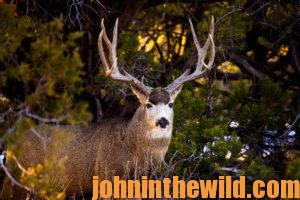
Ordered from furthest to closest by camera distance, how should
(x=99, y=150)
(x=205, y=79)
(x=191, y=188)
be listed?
(x=205, y=79)
(x=99, y=150)
(x=191, y=188)

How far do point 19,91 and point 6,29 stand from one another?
12.8 ft

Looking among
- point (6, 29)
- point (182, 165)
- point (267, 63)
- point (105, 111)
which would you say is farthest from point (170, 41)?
point (6, 29)

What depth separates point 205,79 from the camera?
39.2 feet

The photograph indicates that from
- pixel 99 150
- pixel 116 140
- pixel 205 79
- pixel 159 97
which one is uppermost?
pixel 205 79

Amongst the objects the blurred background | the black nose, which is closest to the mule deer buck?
the black nose

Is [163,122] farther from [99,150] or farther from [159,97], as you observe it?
[99,150]

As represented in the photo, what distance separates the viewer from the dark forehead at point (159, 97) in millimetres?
8914

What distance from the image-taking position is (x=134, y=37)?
11.0 metres

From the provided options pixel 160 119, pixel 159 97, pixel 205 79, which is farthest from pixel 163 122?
pixel 205 79

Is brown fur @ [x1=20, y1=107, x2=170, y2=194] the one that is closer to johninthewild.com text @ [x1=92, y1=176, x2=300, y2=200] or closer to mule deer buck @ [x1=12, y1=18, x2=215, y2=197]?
mule deer buck @ [x1=12, y1=18, x2=215, y2=197]

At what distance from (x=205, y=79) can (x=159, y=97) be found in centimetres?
314

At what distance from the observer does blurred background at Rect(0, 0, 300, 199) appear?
9.70m

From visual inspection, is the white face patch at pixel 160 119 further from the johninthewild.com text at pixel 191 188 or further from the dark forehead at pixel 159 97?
the johninthewild.com text at pixel 191 188

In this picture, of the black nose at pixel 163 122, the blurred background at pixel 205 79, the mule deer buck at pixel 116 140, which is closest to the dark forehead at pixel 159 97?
the mule deer buck at pixel 116 140
